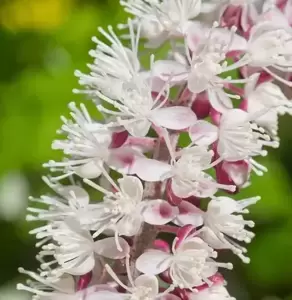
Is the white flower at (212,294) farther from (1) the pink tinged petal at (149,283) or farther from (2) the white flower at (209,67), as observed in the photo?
(2) the white flower at (209,67)

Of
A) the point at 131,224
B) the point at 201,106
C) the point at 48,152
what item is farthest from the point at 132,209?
the point at 48,152

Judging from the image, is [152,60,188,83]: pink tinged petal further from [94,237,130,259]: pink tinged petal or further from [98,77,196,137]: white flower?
[94,237,130,259]: pink tinged petal

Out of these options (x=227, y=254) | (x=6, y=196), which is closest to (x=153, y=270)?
(x=227, y=254)

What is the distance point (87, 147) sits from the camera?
815 millimetres

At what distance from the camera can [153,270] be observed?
0.77 m

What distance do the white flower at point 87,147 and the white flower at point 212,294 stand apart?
138 mm

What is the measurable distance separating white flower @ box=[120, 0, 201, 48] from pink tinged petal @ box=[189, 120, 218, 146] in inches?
3.9

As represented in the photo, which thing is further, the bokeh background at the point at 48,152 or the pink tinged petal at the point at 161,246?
the bokeh background at the point at 48,152

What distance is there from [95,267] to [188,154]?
14 cm

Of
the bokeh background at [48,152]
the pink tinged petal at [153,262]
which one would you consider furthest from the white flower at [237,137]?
the bokeh background at [48,152]

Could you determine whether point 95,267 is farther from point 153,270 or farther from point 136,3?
point 136,3

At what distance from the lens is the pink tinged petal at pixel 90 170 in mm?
815

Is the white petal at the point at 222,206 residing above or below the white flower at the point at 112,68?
below

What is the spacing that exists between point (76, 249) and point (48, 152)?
0.53 metres
